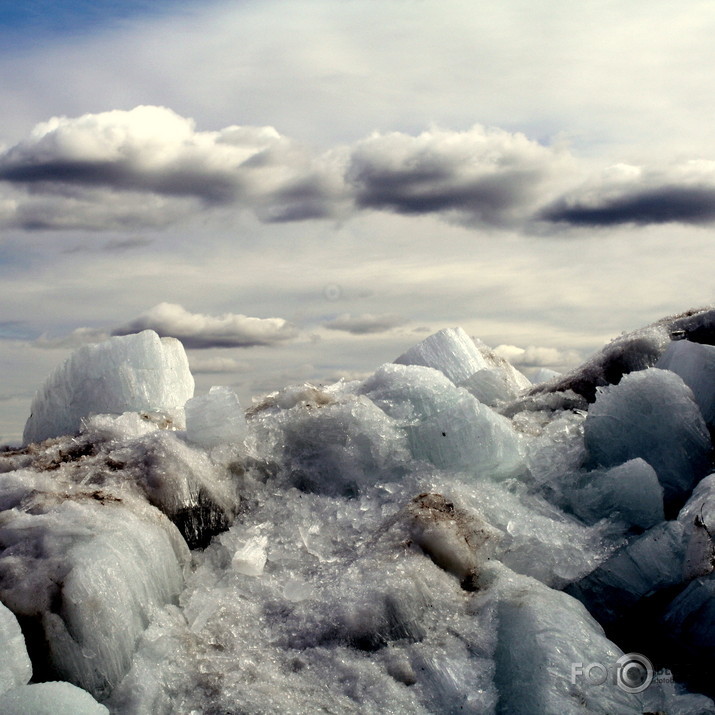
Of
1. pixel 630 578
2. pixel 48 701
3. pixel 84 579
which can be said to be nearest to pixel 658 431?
pixel 630 578

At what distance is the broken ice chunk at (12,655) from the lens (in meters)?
3.18

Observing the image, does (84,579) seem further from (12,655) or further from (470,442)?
(470,442)

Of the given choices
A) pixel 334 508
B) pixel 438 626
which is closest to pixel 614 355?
pixel 334 508

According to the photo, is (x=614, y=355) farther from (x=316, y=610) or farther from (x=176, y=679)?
(x=176, y=679)

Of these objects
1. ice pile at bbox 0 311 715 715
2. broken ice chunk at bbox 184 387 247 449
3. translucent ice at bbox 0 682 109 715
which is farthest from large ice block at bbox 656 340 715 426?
translucent ice at bbox 0 682 109 715

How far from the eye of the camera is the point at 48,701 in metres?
3.07

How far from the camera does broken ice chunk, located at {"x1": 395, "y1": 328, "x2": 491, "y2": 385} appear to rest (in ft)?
24.6

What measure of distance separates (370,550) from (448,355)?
360 cm

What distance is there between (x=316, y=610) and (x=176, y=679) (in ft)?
2.27

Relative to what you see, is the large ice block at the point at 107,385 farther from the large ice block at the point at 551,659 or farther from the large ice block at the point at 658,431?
the large ice block at the point at 551,659

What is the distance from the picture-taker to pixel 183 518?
4473mm
